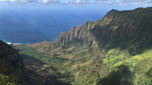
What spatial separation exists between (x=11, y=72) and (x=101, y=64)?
437 ft

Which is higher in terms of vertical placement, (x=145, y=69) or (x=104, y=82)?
(x=145, y=69)

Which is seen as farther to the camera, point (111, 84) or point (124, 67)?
point (124, 67)

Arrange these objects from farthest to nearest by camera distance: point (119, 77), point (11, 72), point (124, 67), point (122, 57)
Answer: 1. point (122, 57)
2. point (124, 67)
3. point (119, 77)
4. point (11, 72)

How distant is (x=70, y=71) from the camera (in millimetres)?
198750

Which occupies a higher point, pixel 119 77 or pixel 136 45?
pixel 136 45

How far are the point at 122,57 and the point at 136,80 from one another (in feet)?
216

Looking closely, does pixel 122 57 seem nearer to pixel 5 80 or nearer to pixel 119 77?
pixel 119 77

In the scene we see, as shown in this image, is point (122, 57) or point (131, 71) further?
point (122, 57)

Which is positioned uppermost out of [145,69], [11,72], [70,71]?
[11,72]

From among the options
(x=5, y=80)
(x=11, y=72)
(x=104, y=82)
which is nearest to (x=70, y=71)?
(x=104, y=82)

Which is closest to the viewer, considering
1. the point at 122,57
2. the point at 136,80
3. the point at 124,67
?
the point at 136,80

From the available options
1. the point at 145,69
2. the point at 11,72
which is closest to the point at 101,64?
the point at 145,69

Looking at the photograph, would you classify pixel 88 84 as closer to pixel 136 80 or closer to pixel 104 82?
pixel 104 82

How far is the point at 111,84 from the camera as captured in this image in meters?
134
